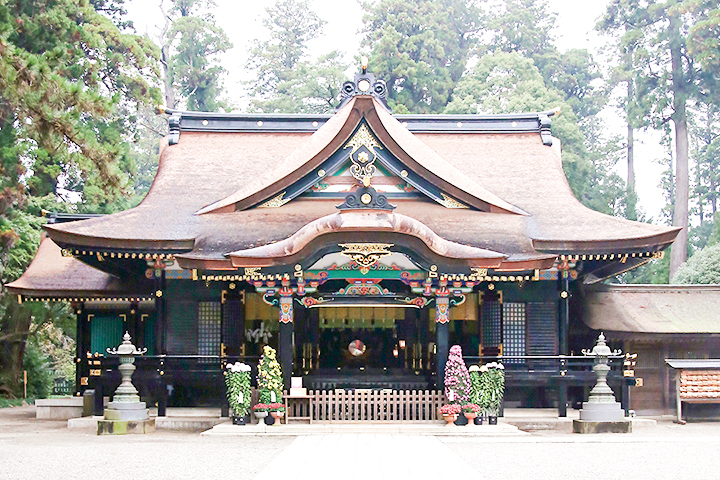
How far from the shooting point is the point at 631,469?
1232 cm

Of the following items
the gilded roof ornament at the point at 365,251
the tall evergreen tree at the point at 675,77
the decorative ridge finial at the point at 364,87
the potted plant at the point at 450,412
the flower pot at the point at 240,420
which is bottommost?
the flower pot at the point at 240,420

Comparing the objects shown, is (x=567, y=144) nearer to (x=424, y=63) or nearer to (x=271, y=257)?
(x=424, y=63)

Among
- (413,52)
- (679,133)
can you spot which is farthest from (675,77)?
(413,52)

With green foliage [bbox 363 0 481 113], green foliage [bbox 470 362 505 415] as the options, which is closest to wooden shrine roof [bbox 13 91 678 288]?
green foliage [bbox 470 362 505 415]

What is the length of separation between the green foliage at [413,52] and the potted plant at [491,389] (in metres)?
34.7

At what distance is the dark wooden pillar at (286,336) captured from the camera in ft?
61.7

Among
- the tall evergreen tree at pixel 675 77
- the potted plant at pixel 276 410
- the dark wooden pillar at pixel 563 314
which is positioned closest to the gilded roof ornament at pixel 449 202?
the dark wooden pillar at pixel 563 314

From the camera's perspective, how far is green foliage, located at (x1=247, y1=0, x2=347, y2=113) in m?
57.5

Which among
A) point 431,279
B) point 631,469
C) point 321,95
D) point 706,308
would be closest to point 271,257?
point 431,279

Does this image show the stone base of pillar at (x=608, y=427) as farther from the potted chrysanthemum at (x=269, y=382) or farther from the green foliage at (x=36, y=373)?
the green foliage at (x=36, y=373)

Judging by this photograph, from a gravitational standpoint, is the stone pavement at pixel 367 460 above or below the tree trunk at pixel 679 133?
below

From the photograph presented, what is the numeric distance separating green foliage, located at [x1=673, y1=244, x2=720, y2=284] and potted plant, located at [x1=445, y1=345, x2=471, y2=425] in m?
17.3

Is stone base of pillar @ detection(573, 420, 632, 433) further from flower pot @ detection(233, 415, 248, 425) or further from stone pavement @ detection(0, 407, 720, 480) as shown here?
flower pot @ detection(233, 415, 248, 425)

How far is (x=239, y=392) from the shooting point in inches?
711
